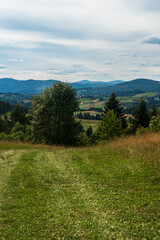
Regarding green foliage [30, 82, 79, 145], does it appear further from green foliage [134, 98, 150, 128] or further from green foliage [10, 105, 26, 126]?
green foliage [10, 105, 26, 126]

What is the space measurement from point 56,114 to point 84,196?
3153cm

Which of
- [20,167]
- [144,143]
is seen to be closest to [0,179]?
[20,167]

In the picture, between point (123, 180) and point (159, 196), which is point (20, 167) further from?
point (159, 196)

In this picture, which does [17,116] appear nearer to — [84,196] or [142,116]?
[142,116]

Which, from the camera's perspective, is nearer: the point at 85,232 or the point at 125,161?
the point at 85,232

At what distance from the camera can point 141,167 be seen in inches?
537

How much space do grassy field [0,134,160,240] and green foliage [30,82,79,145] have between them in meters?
22.6

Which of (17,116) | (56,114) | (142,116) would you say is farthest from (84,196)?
(17,116)

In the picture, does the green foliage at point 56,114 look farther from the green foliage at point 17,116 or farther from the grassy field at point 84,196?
the green foliage at point 17,116

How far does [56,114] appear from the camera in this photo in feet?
134

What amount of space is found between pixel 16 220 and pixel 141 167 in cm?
894

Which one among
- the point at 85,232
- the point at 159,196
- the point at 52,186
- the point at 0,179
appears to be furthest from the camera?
the point at 0,179

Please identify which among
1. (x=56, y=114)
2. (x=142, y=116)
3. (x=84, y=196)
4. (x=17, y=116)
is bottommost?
(x=84, y=196)

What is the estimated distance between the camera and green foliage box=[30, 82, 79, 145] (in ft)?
133
